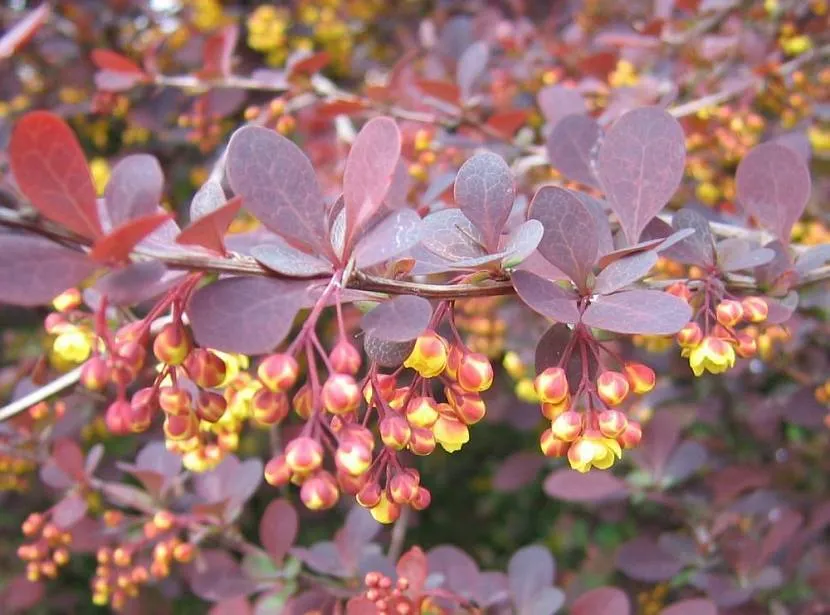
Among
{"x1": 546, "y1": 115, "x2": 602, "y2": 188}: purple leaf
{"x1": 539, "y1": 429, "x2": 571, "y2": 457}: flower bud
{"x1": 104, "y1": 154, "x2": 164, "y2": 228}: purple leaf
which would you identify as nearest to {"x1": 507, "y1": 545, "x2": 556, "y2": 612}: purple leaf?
{"x1": 539, "y1": 429, "x2": 571, "y2": 457}: flower bud

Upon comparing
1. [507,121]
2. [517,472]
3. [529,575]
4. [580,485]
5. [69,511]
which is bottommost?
[517,472]

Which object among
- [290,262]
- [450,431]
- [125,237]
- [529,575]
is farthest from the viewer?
[529,575]

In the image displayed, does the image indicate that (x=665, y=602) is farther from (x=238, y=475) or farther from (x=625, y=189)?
(x=625, y=189)

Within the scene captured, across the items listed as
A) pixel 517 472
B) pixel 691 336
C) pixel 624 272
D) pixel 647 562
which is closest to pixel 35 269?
pixel 624 272

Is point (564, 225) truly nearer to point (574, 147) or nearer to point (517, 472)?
point (574, 147)

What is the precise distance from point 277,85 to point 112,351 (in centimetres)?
113

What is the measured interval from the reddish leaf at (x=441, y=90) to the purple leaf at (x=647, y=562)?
98 centimetres

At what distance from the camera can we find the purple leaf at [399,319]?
0.62 m

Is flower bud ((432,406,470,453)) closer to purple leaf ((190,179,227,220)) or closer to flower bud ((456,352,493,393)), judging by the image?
flower bud ((456,352,493,393))

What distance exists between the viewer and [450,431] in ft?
2.46

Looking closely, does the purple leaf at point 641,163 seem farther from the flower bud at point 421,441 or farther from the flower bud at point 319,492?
the flower bud at point 319,492

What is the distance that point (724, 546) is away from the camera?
1519mm

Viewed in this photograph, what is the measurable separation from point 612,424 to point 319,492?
28cm

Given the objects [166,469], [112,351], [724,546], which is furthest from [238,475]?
[724,546]
